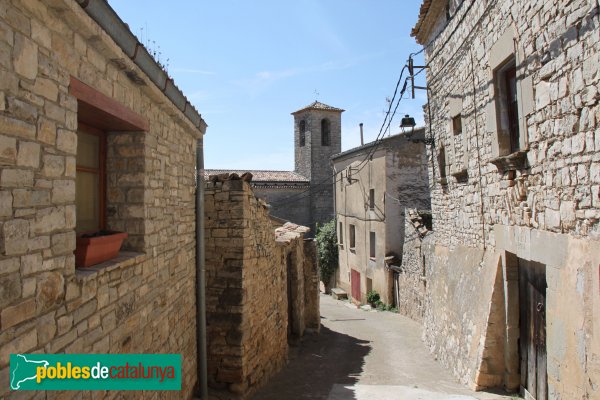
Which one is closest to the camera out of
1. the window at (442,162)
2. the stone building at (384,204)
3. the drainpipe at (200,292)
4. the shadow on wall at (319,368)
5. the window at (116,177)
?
the window at (116,177)

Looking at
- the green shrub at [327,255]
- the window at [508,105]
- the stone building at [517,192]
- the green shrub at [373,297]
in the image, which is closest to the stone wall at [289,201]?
the green shrub at [327,255]

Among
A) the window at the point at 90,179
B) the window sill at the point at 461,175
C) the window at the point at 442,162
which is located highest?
the window at the point at 442,162

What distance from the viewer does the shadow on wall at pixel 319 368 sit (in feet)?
21.5

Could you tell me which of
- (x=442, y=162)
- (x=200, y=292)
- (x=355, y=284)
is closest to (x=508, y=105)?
(x=442, y=162)

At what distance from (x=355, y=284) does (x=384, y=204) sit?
475 centimetres

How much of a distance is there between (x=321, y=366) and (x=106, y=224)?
18.9 ft

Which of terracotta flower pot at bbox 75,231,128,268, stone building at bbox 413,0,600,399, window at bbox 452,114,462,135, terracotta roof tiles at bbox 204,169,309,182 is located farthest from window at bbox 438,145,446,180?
terracotta roof tiles at bbox 204,169,309,182

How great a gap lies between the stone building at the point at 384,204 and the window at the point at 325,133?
35.2 feet

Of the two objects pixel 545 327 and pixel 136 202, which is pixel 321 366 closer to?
pixel 545 327

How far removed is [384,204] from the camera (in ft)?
56.1

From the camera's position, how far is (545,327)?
4.88 meters

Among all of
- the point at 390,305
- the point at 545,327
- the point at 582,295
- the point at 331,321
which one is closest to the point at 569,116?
the point at 582,295

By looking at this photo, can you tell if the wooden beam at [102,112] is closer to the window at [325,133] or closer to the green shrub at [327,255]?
the green shrub at [327,255]

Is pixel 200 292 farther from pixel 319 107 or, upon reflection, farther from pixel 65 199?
pixel 319 107
